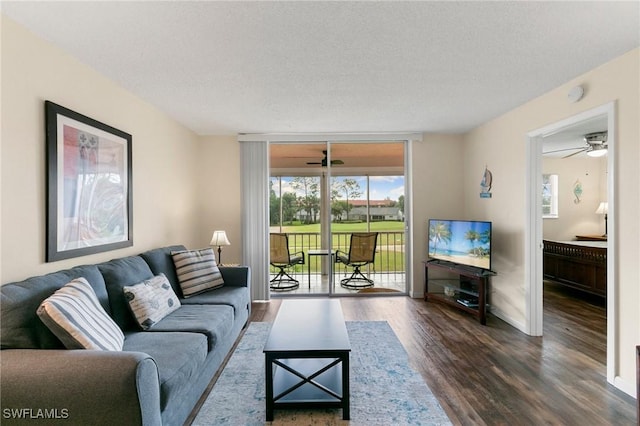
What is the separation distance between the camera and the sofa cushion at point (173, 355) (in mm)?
1763

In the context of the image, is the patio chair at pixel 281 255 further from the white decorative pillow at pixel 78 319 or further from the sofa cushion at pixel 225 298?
the white decorative pillow at pixel 78 319

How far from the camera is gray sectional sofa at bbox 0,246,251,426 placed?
1.41m

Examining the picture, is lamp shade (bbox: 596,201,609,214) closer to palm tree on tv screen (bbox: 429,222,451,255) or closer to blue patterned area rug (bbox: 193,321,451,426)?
palm tree on tv screen (bbox: 429,222,451,255)

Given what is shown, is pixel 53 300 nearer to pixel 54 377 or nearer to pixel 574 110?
pixel 54 377

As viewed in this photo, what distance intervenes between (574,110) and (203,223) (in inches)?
182

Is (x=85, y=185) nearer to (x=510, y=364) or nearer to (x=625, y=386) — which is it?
(x=510, y=364)

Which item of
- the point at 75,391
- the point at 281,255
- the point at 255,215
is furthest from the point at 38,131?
the point at 281,255

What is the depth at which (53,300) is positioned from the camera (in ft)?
5.56

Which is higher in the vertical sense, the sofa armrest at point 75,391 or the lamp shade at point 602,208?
the lamp shade at point 602,208

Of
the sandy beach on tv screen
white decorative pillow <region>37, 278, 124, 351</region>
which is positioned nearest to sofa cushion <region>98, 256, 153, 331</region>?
white decorative pillow <region>37, 278, 124, 351</region>

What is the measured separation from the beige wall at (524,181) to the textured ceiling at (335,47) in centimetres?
17

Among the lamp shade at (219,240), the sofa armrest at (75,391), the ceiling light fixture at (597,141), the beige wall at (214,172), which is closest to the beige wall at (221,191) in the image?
the beige wall at (214,172)

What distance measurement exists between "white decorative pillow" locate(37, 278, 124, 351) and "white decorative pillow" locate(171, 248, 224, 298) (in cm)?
129

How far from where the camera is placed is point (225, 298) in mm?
3154
